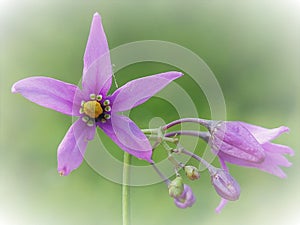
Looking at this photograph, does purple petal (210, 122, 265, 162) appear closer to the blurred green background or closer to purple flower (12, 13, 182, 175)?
purple flower (12, 13, 182, 175)

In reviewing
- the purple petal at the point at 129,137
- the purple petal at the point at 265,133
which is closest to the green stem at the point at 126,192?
the purple petal at the point at 129,137

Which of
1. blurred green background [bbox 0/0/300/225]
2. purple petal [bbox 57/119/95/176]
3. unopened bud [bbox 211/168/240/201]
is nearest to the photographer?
purple petal [bbox 57/119/95/176]

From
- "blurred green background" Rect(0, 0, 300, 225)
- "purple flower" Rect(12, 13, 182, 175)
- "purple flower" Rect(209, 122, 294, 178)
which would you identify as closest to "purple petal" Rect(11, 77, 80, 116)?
"purple flower" Rect(12, 13, 182, 175)

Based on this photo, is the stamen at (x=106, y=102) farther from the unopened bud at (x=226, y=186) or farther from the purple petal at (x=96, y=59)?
the unopened bud at (x=226, y=186)

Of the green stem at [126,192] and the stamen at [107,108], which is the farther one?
the stamen at [107,108]

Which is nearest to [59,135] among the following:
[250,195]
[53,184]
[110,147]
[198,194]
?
[53,184]
